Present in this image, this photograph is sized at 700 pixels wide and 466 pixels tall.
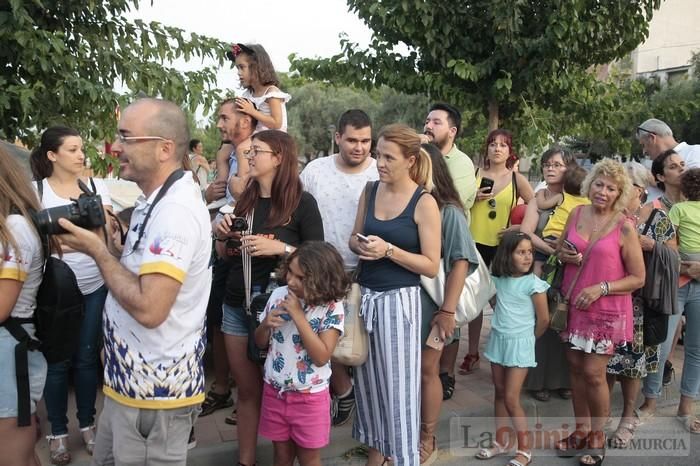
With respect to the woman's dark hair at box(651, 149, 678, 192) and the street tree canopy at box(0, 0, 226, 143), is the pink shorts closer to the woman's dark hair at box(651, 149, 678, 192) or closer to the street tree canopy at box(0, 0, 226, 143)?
the street tree canopy at box(0, 0, 226, 143)

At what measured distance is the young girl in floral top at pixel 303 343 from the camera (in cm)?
286

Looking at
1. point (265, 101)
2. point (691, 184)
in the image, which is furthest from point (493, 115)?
point (265, 101)

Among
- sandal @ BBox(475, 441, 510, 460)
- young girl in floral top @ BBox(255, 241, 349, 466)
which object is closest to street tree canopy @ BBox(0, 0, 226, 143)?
young girl in floral top @ BBox(255, 241, 349, 466)

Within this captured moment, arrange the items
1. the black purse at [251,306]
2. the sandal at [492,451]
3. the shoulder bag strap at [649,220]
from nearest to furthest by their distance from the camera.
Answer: the black purse at [251,306], the sandal at [492,451], the shoulder bag strap at [649,220]

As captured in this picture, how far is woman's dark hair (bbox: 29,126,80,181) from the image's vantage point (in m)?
3.56

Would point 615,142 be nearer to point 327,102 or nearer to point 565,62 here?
point 565,62

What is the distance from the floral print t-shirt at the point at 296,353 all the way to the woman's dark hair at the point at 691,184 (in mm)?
3017

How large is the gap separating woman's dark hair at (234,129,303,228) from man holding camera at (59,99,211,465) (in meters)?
0.96

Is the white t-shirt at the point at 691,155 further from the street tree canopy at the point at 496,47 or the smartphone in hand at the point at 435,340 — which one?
the smartphone in hand at the point at 435,340

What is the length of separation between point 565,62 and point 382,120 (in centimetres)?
2864

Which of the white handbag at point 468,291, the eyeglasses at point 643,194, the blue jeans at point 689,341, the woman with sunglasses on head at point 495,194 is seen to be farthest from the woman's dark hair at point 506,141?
the blue jeans at point 689,341

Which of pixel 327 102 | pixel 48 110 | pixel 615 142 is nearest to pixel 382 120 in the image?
pixel 327 102

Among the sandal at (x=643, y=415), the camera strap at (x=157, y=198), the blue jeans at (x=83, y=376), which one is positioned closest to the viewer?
the camera strap at (x=157, y=198)

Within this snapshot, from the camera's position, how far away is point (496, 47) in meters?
7.21
